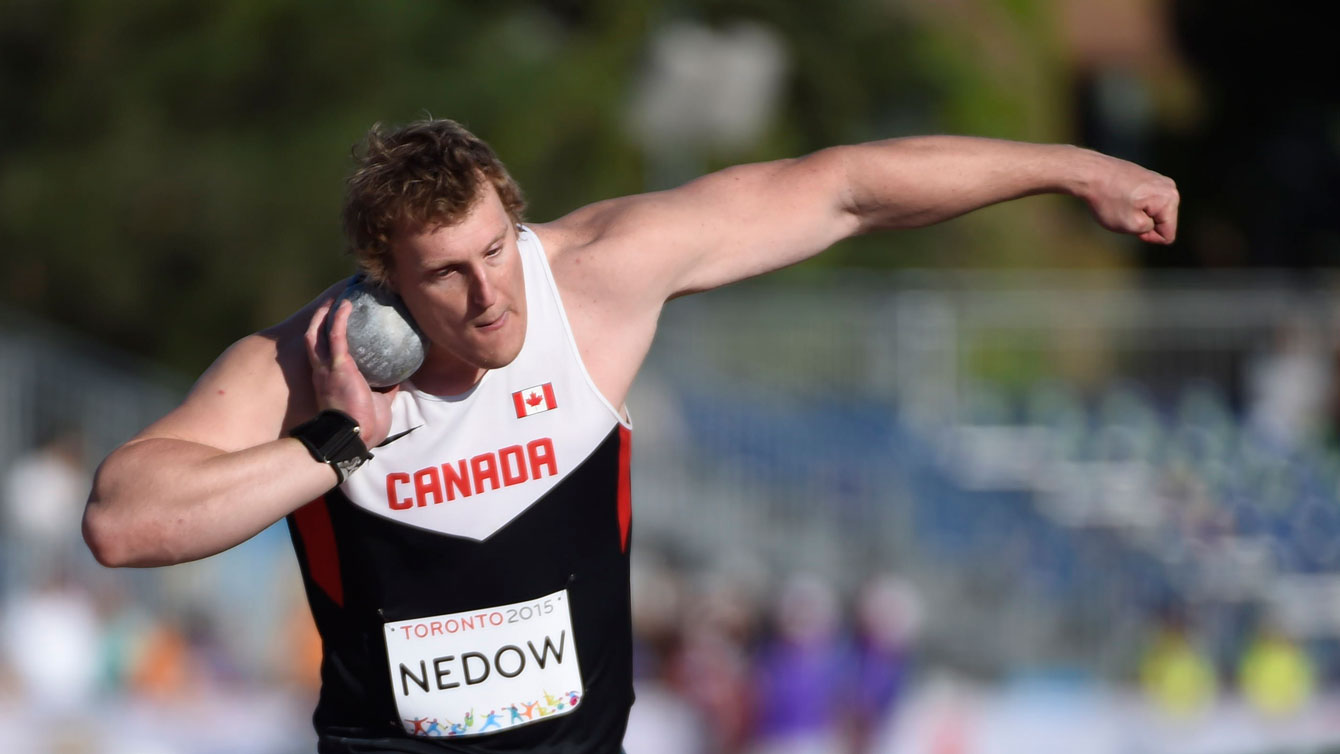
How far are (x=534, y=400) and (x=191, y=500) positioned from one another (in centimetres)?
78

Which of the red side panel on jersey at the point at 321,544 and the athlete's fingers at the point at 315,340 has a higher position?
the athlete's fingers at the point at 315,340

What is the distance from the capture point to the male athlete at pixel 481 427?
3330mm

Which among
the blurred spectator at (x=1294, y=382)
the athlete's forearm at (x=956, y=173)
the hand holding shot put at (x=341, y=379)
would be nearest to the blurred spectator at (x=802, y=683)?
the blurred spectator at (x=1294, y=382)

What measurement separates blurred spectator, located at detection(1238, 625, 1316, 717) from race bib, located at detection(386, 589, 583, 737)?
7.72m

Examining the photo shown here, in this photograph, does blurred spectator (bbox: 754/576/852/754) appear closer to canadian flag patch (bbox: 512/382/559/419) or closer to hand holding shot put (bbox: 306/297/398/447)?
canadian flag patch (bbox: 512/382/559/419)

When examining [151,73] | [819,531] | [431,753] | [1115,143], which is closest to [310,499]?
[431,753]

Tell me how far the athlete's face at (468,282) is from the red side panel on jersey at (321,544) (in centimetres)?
41

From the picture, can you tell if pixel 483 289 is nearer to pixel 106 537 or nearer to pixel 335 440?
pixel 335 440

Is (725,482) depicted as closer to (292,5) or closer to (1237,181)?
(292,5)

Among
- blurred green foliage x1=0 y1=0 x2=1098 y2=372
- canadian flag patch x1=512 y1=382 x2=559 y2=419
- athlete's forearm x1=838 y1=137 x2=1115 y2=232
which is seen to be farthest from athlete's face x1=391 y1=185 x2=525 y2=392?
blurred green foliage x1=0 y1=0 x2=1098 y2=372

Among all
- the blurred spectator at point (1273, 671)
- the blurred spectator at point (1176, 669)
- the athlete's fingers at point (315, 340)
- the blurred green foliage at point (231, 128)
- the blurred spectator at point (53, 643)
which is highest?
the athlete's fingers at point (315, 340)

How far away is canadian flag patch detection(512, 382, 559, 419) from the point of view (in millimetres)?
3662

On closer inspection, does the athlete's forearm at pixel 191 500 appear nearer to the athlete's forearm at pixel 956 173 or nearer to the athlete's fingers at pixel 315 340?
the athlete's fingers at pixel 315 340

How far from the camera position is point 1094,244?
26.8 metres
